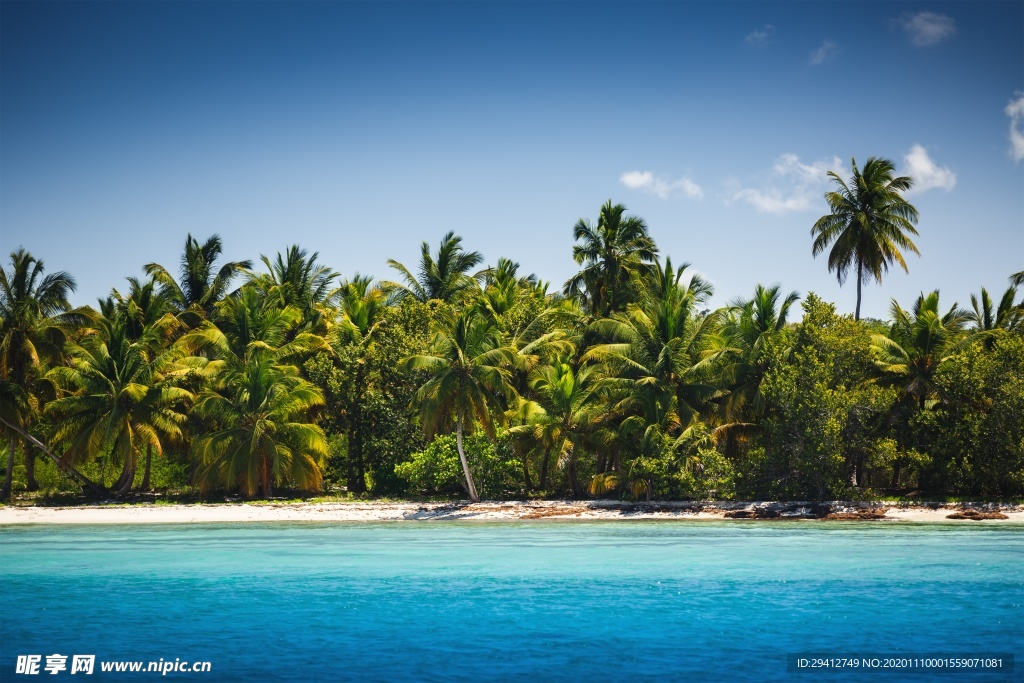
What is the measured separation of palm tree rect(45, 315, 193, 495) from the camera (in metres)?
34.0

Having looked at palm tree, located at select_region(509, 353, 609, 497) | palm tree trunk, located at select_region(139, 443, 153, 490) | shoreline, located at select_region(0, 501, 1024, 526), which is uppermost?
palm tree, located at select_region(509, 353, 609, 497)

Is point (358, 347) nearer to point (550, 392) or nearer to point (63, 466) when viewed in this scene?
point (550, 392)

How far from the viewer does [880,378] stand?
32.5m

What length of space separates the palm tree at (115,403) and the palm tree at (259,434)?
5.33ft

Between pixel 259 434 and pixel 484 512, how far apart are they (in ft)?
29.0

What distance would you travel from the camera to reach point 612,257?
3950 centimetres

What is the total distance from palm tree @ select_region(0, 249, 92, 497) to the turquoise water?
456 inches

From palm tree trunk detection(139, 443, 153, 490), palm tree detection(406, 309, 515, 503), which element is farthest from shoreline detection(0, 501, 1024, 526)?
palm tree trunk detection(139, 443, 153, 490)

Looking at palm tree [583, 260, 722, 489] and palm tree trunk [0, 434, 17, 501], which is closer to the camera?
palm tree [583, 260, 722, 489]

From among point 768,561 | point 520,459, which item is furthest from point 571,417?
point 768,561

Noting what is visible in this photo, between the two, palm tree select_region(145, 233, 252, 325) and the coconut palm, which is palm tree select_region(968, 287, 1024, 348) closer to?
the coconut palm

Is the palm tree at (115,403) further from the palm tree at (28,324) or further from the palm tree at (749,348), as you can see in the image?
the palm tree at (749,348)

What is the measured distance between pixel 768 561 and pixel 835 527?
7.75 m

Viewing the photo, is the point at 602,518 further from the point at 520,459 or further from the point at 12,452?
the point at 12,452
